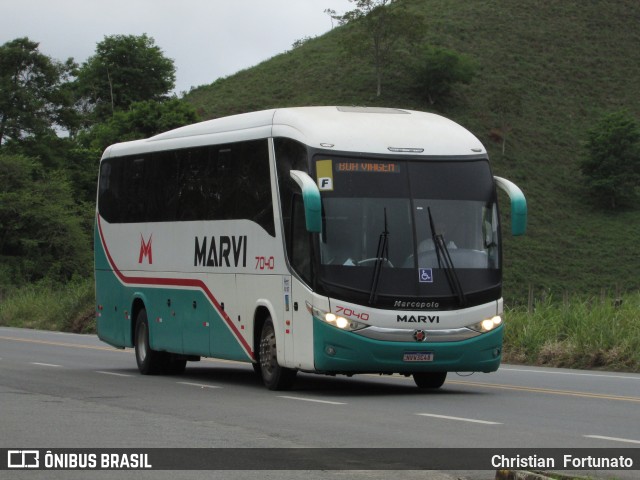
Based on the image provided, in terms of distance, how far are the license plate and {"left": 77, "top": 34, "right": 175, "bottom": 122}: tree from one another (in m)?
87.7

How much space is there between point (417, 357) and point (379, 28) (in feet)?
284

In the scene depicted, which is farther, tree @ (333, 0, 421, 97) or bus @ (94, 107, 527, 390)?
tree @ (333, 0, 421, 97)

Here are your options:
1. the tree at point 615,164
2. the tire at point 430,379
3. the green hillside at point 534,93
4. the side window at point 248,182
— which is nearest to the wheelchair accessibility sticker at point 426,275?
the tire at point 430,379

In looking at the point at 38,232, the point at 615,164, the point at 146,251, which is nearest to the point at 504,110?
the point at 615,164

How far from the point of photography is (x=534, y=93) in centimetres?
10394

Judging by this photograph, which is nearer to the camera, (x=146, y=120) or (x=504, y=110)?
(x=146, y=120)

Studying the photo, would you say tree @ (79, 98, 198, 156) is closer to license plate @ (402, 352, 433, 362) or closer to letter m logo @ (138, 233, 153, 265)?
letter m logo @ (138, 233, 153, 265)

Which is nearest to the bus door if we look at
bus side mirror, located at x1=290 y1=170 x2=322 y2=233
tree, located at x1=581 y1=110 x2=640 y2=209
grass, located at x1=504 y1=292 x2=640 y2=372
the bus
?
the bus

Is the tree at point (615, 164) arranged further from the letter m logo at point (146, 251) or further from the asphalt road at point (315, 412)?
the letter m logo at point (146, 251)

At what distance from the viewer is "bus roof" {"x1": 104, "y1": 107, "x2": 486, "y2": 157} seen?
56.9ft

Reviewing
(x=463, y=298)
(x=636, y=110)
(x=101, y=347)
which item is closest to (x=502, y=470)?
(x=463, y=298)

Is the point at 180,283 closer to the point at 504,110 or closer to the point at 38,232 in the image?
the point at 38,232

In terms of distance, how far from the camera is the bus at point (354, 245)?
16.7 m

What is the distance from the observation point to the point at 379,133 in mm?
17547
